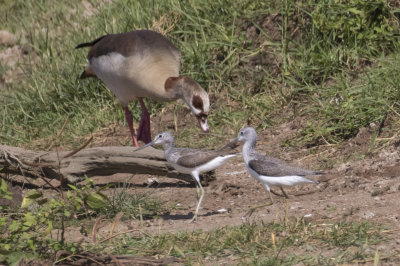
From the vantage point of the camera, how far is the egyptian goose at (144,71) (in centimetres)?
759

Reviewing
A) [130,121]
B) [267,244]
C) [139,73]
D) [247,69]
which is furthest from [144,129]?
[267,244]

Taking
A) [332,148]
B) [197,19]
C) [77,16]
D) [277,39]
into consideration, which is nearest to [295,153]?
[332,148]

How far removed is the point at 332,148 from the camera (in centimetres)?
698

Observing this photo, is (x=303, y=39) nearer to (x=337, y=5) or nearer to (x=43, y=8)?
(x=337, y=5)

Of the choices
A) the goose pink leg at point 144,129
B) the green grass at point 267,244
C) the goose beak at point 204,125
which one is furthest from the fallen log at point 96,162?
the green grass at point 267,244

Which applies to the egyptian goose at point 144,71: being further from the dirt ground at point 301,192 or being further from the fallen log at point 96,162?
the fallen log at point 96,162

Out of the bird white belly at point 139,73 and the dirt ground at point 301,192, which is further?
the bird white belly at point 139,73

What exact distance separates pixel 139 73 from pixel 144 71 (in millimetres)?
59

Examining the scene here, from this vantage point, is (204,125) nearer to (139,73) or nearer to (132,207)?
(139,73)

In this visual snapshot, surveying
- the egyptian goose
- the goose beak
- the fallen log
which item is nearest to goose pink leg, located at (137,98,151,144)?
the egyptian goose

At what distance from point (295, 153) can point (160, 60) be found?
1828 mm

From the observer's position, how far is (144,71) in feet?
25.4

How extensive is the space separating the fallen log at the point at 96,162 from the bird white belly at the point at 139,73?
123 centimetres

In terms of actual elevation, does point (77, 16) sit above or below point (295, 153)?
above
